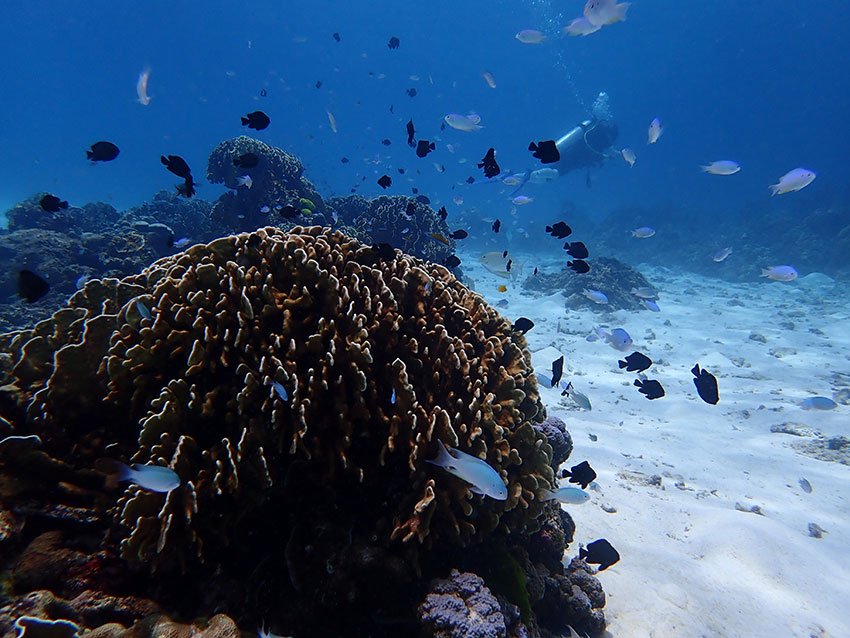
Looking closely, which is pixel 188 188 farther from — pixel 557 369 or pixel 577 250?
pixel 557 369

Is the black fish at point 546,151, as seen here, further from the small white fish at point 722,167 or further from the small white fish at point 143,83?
the small white fish at point 143,83

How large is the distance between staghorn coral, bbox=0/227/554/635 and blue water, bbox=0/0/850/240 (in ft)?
264

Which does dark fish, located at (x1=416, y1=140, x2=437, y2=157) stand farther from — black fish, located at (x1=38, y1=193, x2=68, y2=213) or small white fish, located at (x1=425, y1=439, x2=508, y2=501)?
small white fish, located at (x1=425, y1=439, x2=508, y2=501)

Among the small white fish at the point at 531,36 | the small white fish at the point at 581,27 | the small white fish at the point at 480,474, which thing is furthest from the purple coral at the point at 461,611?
the small white fish at the point at 531,36

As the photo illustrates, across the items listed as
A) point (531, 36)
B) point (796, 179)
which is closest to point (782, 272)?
point (796, 179)

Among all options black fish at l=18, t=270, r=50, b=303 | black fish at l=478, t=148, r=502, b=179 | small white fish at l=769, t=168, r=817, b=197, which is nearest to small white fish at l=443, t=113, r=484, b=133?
black fish at l=478, t=148, r=502, b=179

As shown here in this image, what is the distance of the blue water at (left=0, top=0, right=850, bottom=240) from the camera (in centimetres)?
9231

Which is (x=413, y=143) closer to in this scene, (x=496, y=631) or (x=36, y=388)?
(x=36, y=388)

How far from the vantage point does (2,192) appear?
60250 millimetres

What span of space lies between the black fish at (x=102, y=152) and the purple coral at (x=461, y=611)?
695cm

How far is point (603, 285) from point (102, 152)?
18.4 meters

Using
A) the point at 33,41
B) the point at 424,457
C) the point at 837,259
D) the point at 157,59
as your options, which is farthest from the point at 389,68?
the point at 424,457

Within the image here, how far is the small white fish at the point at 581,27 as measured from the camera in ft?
24.4

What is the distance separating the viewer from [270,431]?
2.96 m
